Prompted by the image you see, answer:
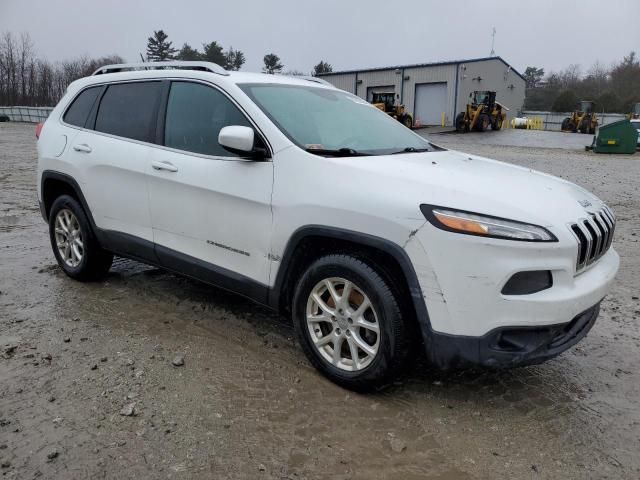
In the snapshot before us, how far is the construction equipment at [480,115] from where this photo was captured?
31.7 metres

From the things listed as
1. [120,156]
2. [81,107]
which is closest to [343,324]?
[120,156]

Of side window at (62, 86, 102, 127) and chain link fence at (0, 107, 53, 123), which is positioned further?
chain link fence at (0, 107, 53, 123)

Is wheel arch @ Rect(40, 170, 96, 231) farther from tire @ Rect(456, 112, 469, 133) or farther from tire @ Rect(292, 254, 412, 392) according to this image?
tire @ Rect(456, 112, 469, 133)

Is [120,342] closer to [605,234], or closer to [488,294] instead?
[488,294]

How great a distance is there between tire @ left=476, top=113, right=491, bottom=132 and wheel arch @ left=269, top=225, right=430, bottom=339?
101ft

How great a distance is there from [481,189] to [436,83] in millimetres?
40485

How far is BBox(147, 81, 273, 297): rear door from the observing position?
132 inches

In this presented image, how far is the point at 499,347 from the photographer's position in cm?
265

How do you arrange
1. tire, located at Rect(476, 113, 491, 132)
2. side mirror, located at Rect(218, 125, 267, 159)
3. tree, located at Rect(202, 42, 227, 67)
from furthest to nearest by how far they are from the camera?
1. tree, located at Rect(202, 42, 227, 67)
2. tire, located at Rect(476, 113, 491, 132)
3. side mirror, located at Rect(218, 125, 267, 159)

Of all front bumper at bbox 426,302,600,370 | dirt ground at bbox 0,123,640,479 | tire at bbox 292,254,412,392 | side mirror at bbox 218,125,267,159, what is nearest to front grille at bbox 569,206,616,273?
front bumper at bbox 426,302,600,370

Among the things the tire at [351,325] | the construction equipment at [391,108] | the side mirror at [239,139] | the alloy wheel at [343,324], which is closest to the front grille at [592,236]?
the tire at [351,325]

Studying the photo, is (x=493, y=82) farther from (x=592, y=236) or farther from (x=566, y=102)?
(x=592, y=236)

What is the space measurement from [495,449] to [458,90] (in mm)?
39801

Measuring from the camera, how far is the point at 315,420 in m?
2.84
